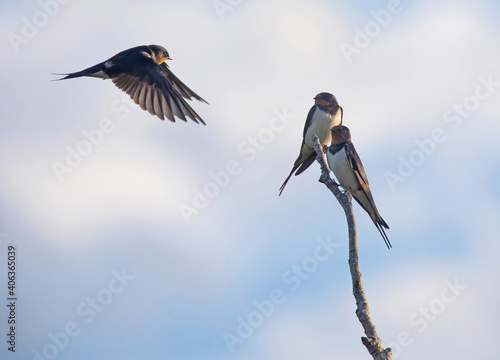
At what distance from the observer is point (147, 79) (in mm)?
7672

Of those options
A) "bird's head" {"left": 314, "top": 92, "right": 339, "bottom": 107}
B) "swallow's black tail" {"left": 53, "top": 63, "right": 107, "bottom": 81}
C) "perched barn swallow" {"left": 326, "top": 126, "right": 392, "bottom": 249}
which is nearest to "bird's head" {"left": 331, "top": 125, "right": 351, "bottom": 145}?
"perched barn swallow" {"left": 326, "top": 126, "right": 392, "bottom": 249}

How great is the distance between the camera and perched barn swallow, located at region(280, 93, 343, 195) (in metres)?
8.88

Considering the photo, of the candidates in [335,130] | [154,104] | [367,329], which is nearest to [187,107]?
[154,104]

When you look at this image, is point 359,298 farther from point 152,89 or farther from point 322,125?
point 322,125

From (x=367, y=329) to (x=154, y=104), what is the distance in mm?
4197

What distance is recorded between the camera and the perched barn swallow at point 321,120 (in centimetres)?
888

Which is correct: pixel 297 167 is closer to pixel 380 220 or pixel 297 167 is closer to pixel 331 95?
pixel 331 95

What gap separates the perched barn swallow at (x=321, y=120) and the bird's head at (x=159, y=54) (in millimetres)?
2056

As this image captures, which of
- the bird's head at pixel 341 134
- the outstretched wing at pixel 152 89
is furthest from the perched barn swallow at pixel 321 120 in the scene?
the outstretched wing at pixel 152 89

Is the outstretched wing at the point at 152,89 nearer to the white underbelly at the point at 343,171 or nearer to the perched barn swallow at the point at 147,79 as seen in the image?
the perched barn swallow at the point at 147,79

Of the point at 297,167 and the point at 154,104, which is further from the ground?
the point at 297,167

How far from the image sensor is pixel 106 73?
7.88 meters

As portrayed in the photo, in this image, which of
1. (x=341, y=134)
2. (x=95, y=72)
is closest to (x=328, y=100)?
(x=341, y=134)

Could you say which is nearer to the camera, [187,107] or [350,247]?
[350,247]
